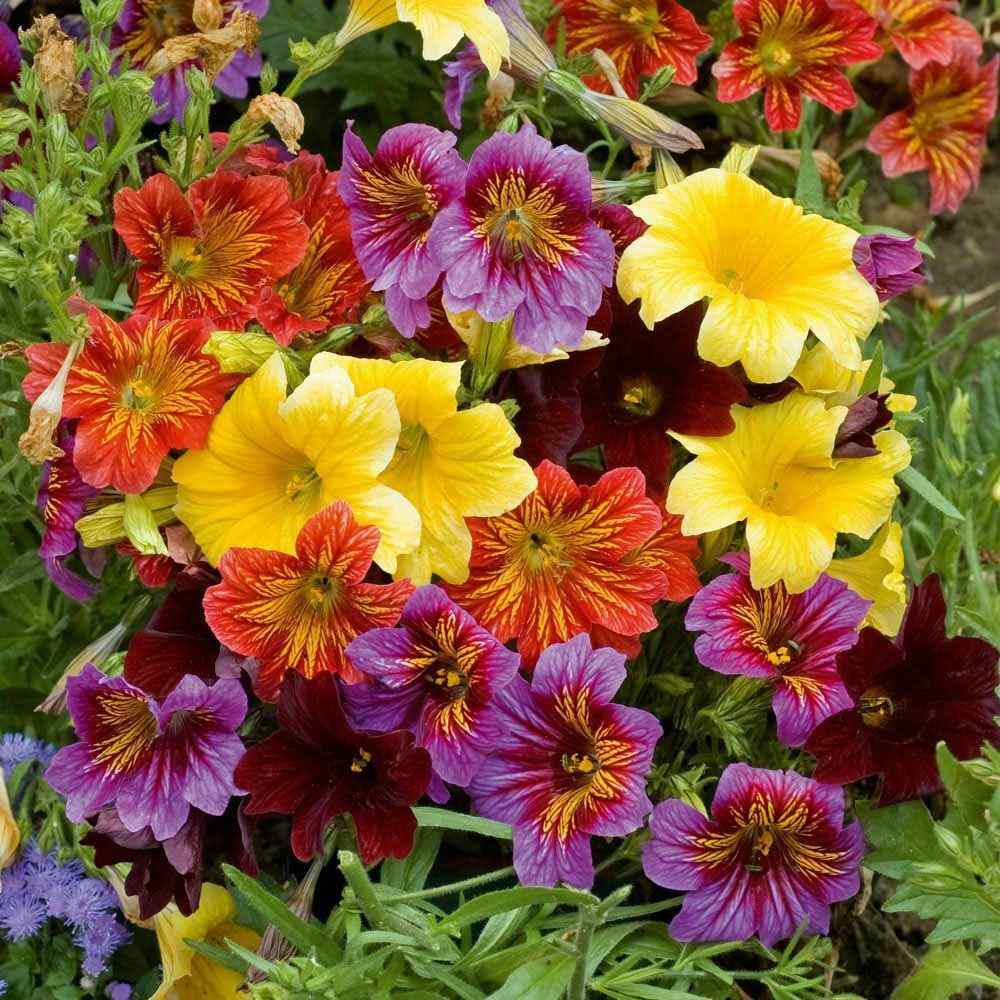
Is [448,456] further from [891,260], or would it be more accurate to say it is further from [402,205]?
[891,260]

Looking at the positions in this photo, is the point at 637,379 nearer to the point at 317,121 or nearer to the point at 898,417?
the point at 898,417

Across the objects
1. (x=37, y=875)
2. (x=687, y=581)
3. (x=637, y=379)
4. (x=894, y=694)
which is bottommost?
(x=37, y=875)

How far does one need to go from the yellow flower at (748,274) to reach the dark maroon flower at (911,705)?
0.86 feet

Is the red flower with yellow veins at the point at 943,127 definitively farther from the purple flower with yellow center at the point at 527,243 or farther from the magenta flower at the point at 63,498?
the magenta flower at the point at 63,498

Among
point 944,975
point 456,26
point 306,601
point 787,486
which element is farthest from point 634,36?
point 944,975

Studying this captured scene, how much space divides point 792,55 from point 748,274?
537 mm

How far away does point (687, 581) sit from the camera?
52.4 inches

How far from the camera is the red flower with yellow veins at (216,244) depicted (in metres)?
1.36

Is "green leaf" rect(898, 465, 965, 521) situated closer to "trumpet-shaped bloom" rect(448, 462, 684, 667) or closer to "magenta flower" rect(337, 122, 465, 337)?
"trumpet-shaped bloom" rect(448, 462, 684, 667)

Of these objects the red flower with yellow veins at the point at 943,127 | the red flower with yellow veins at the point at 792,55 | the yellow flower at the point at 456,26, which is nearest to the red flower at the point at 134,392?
the yellow flower at the point at 456,26

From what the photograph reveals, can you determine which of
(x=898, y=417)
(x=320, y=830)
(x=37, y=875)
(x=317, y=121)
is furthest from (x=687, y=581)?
(x=317, y=121)

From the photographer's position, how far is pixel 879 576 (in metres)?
1.41

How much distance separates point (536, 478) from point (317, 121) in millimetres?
1237

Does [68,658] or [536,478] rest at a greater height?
[536,478]
